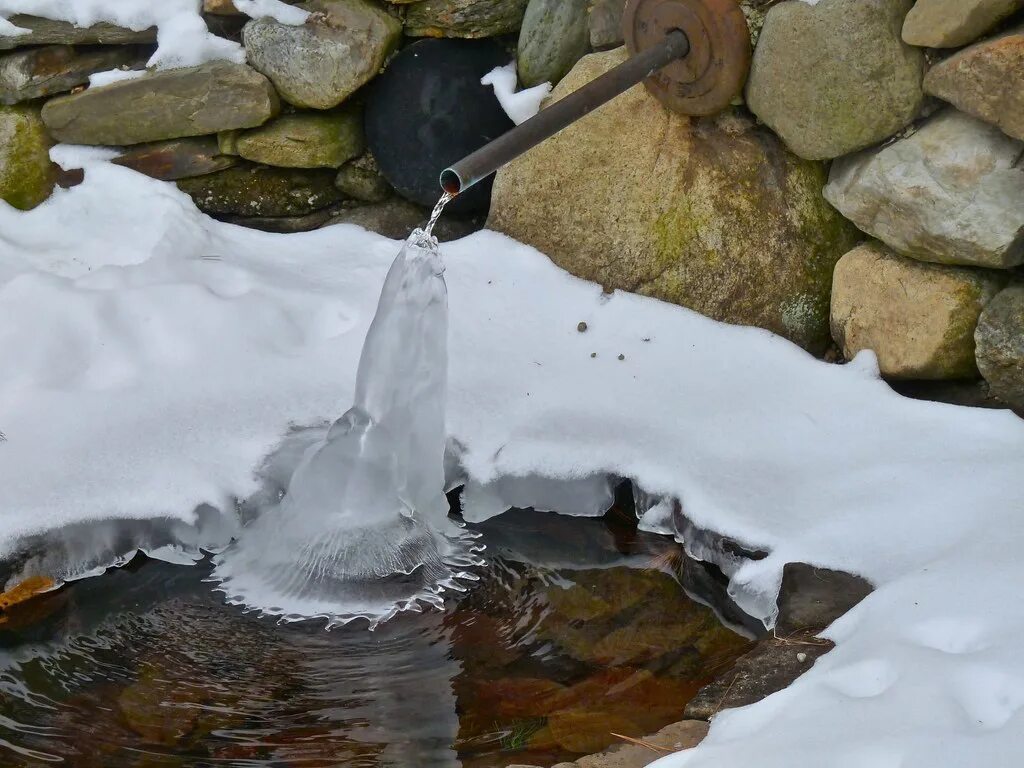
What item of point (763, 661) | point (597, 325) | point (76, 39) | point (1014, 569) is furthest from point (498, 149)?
point (76, 39)

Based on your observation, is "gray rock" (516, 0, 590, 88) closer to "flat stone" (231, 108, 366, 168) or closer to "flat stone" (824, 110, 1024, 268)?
"flat stone" (231, 108, 366, 168)

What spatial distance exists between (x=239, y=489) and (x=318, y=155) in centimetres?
140

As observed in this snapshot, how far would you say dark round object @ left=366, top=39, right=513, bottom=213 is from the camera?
3.48m

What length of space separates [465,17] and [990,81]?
5.36ft

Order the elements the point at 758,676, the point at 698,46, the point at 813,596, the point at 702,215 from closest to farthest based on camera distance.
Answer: the point at 758,676
the point at 813,596
the point at 698,46
the point at 702,215

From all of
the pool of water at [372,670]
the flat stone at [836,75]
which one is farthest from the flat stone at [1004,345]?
the pool of water at [372,670]

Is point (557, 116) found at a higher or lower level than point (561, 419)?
higher

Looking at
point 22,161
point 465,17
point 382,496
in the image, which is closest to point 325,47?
point 465,17

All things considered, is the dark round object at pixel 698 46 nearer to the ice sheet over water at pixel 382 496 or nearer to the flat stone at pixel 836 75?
the flat stone at pixel 836 75

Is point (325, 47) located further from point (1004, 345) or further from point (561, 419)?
point (1004, 345)

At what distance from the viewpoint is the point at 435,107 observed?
3.47m

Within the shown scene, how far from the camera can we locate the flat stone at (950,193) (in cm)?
255

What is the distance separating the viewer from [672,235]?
10.2 feet

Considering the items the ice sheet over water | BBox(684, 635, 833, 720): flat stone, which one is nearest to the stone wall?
the ice sheet over water
